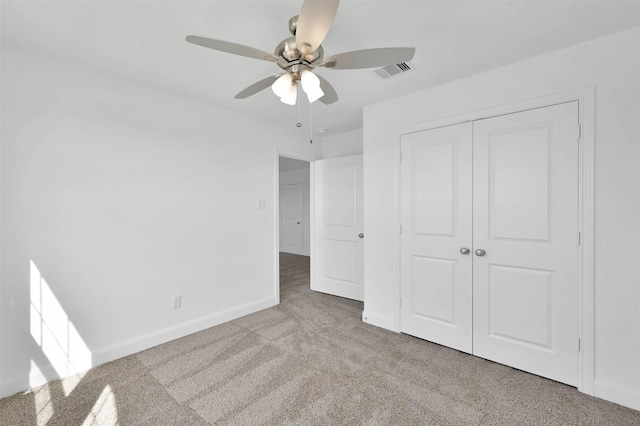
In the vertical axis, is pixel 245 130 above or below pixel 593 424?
above

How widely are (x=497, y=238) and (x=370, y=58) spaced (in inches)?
69.2

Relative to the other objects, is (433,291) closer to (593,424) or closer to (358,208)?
(593,424)

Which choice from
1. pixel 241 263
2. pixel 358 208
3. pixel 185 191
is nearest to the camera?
pixel 185 191

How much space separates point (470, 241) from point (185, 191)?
271 cm

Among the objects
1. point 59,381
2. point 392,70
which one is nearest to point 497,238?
point 392,70

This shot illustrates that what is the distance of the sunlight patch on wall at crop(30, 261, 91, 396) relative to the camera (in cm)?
200

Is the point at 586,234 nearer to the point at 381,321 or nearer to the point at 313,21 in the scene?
the point at 381,321

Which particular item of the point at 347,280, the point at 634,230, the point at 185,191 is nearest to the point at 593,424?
the point at 634,230

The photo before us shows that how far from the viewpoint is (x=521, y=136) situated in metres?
2.18

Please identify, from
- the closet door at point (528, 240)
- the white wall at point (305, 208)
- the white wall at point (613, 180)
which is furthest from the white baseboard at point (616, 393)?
the white wall at point (305, 208)

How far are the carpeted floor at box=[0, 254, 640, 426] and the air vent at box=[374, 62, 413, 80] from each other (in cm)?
237

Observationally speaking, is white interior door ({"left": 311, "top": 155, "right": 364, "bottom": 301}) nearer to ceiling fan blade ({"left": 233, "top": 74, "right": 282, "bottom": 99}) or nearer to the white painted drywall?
the white painted drywall

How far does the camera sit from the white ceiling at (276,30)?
5.18 feet

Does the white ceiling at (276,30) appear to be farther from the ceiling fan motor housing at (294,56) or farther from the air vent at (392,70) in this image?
the ceiling fan motor housing at (294,56)
